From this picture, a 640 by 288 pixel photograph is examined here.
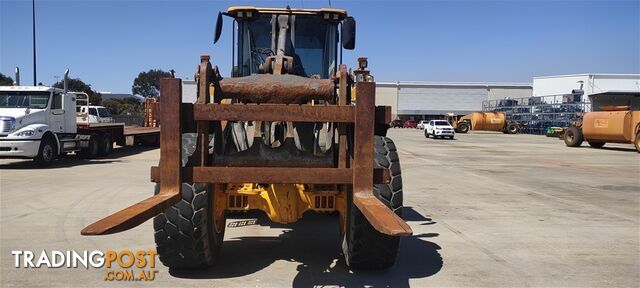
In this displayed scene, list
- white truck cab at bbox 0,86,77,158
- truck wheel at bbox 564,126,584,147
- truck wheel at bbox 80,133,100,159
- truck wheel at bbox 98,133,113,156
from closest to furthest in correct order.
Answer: white truck cab at bbox 0,86,77,158
truck wheel at bbox 80,133,100,159
truck wheel at bbox 98,133,113,156
truck wheel at bbox 564,126,584,147

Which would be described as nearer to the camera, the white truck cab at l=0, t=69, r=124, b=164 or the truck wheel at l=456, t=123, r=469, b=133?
the white truck cab at l=0, t=69, r=124, b=164

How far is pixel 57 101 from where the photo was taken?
54.6ft

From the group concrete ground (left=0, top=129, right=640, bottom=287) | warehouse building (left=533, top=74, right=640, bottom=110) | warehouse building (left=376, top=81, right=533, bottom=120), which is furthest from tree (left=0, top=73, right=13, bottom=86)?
warehouse building (left=533, top=74, right=640, bottom=110)

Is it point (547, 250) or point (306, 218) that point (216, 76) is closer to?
point (306, 218)

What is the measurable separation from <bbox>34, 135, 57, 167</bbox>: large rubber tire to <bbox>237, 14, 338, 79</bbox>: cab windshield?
11.0 m

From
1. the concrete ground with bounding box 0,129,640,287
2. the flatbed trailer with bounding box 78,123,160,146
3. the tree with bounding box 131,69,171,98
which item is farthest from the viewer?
the tree with bounding box 131,69,171,98

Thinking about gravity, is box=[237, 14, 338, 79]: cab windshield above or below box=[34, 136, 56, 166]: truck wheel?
above

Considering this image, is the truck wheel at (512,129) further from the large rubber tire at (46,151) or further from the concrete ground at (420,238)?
the large rubber tire at (46,151)

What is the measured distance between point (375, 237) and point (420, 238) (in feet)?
7.27

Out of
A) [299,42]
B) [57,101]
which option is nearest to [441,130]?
[57,101]

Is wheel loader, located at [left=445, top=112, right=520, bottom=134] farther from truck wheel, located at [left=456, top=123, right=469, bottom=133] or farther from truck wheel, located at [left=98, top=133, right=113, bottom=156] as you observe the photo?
truck wheel, located at [left=98, top=133, right=113, bottom=156]

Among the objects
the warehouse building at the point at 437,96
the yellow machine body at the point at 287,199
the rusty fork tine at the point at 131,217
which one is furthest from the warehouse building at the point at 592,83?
the rusty fork tine at the point at 131,217

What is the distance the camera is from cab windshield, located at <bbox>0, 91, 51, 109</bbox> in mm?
15562

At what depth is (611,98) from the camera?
49562 millimetres
